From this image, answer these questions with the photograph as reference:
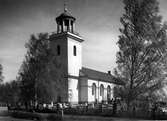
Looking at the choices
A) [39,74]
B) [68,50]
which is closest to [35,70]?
[39,74]

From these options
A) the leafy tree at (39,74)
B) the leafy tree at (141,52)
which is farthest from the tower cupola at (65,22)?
the leafy tree at (141,52)

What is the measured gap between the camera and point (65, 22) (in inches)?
1972

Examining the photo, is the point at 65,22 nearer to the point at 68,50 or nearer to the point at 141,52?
the point at 68,50

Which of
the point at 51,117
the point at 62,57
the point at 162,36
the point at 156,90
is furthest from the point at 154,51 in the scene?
the point at 62,57

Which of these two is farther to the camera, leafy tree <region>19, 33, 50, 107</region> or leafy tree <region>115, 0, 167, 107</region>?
leafy tree <region>19, 33, 50, 107</region>

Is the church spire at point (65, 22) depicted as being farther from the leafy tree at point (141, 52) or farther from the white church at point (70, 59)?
the leafy tree at point (141, 52)

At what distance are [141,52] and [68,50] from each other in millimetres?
28047

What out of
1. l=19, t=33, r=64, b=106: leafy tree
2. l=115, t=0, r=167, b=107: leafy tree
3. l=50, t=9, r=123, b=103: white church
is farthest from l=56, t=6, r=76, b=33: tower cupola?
l=115, t=0, r=167, b=107: leafy tree

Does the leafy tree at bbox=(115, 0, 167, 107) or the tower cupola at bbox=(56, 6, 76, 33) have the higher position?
the tower cupola at bbox=(56, 6, 76, 33)

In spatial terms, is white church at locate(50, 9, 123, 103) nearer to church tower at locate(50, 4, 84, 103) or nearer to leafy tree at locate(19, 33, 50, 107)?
church tower at locate(50, 4, 84, 103)

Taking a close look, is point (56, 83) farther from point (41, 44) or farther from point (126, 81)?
point (126, 81)

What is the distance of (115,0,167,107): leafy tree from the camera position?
21578 millimetres

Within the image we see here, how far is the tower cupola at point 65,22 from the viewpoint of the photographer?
159 ft

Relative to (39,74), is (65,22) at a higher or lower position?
higher
